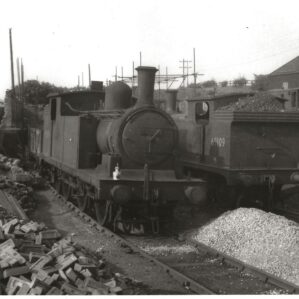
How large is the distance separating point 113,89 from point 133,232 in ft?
9.51

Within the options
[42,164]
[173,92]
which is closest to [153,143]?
[42,164]

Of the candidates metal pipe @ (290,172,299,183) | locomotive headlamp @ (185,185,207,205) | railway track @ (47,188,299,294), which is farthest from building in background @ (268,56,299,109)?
railway track @ (47,188,299,294)

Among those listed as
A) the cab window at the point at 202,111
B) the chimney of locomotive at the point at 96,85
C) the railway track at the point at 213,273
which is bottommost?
the railway track at the point at 213,273

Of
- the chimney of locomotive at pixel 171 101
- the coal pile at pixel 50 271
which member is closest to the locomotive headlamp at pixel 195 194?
the coal pile at pixel 50 271

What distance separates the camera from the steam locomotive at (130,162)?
821 cm

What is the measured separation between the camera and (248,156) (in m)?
10.3

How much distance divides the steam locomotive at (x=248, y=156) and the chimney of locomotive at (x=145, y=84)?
2.18 metres

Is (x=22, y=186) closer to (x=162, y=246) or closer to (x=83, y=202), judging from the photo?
(x=83, y=202)

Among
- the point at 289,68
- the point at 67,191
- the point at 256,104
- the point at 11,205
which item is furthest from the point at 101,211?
the point at 289,68

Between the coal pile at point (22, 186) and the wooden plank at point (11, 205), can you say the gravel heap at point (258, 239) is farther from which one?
the coal pile at point (22, 186)

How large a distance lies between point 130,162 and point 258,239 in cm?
256

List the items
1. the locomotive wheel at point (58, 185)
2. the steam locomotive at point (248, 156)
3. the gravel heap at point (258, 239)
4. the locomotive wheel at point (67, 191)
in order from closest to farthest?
the gravel heap at point (258, 239), the steam locomotive at point (248, 156), the locomotive wheel at point (67, 191), the locomotive wheel at point (58, 185)

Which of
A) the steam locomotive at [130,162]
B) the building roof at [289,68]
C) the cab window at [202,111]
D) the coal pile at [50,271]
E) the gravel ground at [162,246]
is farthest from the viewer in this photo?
the building roof at [289,68]

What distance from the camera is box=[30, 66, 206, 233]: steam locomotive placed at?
821 cm
